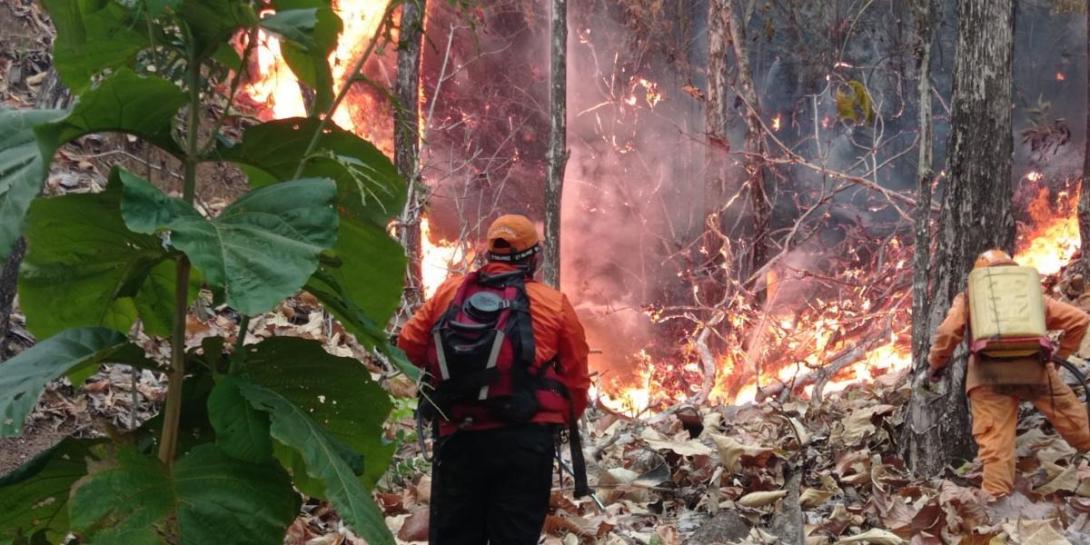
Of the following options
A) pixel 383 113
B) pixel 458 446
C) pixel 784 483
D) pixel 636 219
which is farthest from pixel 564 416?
pixel 636 219

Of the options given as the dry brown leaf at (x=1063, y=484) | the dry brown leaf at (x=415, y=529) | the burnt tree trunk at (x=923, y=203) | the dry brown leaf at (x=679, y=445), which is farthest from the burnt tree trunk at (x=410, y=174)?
the dry brown leaf at (x=1063, y=484)

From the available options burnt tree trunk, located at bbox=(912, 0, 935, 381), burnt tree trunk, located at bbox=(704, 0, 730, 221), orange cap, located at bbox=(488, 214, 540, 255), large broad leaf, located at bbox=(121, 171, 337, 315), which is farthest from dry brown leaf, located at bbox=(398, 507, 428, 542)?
burnt tree trunk, located at bbox=(704, 0, 730, 221)

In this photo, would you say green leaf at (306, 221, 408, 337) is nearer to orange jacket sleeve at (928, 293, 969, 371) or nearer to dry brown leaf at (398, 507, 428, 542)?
dry brown leaf at (398, 507, 428, 542)

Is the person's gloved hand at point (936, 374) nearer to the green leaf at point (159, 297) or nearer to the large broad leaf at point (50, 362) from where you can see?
the green leaf at point (159, 297)

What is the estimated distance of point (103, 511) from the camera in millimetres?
2148

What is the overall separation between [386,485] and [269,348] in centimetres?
553

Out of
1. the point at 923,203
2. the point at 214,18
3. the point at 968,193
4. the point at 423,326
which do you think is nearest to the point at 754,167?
the point at 923,203

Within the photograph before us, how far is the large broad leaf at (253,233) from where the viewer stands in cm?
195

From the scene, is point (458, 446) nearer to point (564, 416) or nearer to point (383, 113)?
point (564, 416)

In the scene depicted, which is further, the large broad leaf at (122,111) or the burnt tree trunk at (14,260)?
the burnt tree trunk at (14,260)

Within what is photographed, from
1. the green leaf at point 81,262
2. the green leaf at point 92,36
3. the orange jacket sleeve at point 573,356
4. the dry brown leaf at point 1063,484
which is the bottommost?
the green leaf at point 81,262

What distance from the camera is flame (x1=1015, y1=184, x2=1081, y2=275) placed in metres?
20.0

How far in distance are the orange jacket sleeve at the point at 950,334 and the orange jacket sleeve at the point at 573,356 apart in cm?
363

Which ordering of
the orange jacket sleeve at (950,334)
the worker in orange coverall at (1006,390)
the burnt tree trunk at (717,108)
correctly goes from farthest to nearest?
the burnt tree trunk at (717,108) → the orange jacket sleeve at (950,334) → the worker in orange coverall at (1006,390)
